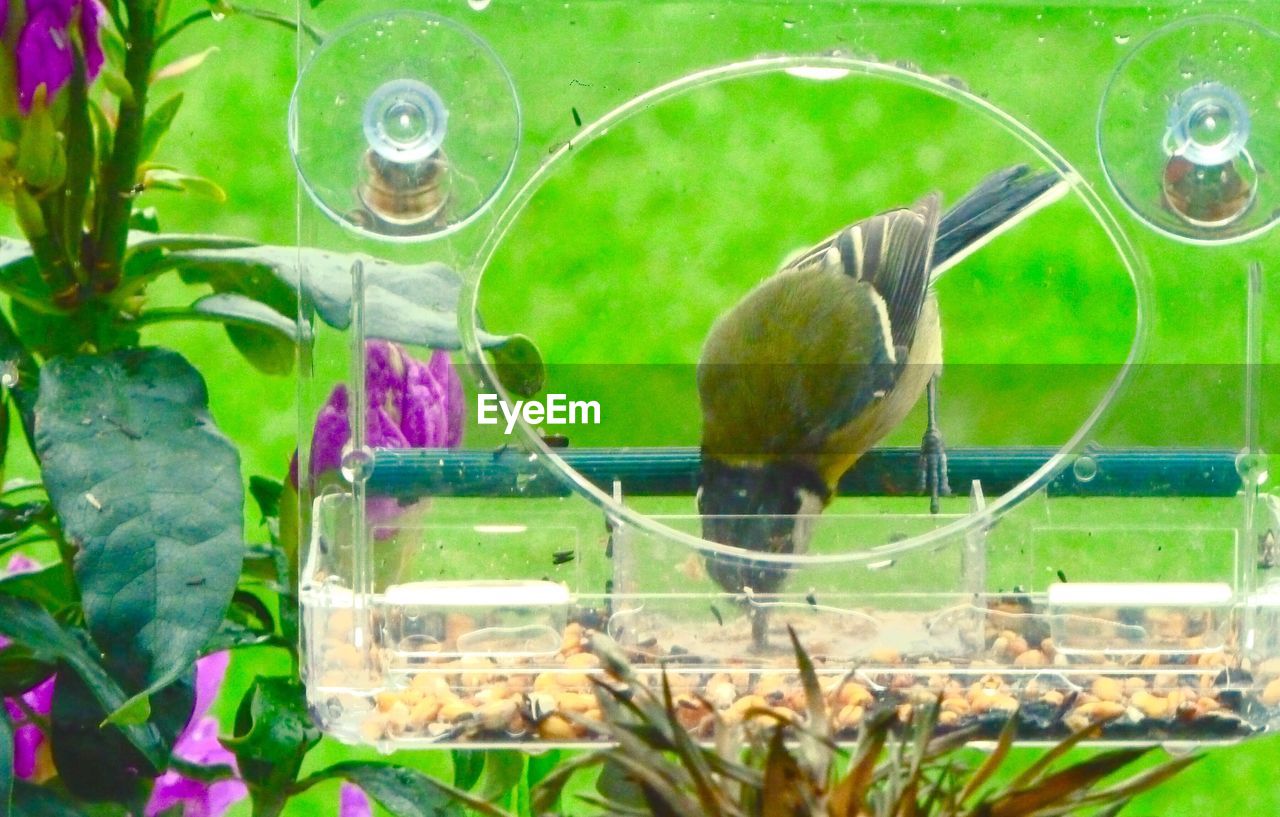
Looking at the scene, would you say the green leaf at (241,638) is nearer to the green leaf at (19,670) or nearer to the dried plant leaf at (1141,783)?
the green leaf at (19,670)

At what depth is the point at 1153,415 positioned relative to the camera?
637mm

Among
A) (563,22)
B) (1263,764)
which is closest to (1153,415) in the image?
(563,22)

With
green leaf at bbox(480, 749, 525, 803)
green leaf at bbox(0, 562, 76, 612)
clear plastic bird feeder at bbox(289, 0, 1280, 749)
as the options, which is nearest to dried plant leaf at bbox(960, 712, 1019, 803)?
clear plastic bird feeder at bbox(289, 0, 1280, 749)

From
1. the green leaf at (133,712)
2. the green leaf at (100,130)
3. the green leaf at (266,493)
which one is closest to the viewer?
the green leaf at (133,712)

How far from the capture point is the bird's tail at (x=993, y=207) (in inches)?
25.1

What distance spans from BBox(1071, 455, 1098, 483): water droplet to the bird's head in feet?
0.33

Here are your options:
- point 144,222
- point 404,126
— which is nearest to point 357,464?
point 404,126

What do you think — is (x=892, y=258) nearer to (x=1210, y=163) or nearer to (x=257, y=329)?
(x=1210, y=163)

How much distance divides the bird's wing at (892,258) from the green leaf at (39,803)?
39 cm

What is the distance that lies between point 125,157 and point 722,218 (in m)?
0.26

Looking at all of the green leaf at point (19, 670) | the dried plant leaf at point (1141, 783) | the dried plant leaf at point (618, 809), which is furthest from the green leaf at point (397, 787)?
the dried plant leaf at point (1141, 783)

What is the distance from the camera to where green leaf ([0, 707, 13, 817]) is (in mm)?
618

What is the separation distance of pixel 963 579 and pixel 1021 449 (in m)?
0.06

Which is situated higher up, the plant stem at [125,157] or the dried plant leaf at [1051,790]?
the plant stem at [125,157]
